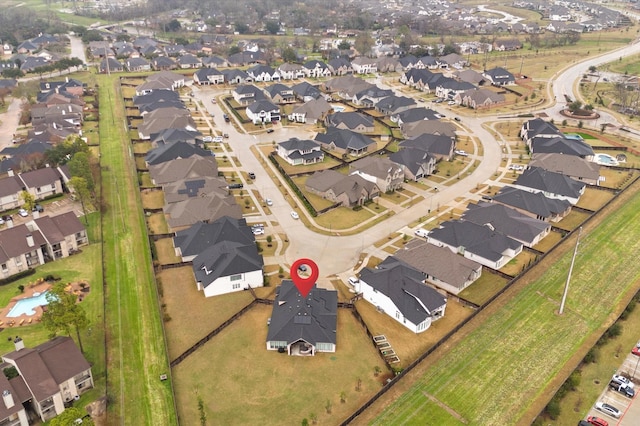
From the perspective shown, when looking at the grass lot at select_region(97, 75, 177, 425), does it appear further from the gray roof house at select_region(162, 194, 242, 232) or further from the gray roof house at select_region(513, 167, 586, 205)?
the gray roof house at select_region(513, 167, 586, 205)

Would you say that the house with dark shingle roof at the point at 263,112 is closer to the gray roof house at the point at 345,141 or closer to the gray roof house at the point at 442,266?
the gray roof house at the point at 345,141

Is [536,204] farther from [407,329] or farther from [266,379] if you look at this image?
[266,379]

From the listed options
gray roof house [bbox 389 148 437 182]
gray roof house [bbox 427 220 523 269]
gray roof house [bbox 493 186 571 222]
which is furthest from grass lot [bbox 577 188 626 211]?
gray roof house [bbox 389 148 437 182]

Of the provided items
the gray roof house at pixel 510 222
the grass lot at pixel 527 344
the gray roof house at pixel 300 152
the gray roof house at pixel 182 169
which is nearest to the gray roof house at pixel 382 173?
the gray roof house at pixel 300 152

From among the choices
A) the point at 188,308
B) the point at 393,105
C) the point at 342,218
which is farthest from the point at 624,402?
the point at 393,105

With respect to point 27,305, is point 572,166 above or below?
below

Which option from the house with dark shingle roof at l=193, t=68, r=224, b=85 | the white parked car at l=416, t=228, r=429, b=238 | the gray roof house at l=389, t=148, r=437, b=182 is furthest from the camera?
the house with dark shingle roof at l=193, t=68, r=224, b=85
